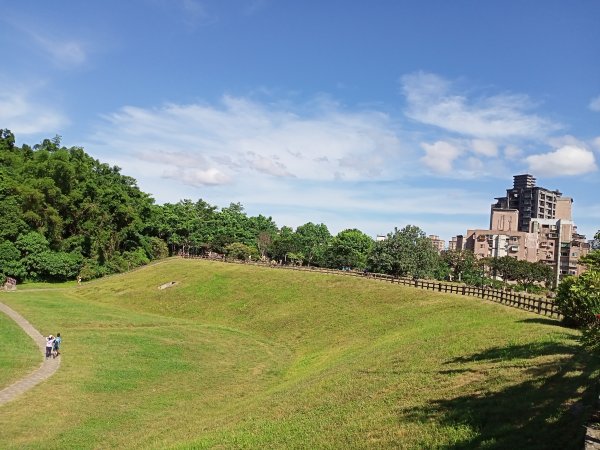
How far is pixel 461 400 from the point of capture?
15.8 metres

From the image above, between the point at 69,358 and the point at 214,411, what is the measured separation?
43.0 ft

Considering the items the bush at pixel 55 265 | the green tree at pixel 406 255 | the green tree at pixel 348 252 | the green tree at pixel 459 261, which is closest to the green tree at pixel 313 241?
the green tree at pixel 348 252

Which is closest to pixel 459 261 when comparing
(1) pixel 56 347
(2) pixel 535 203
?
(1) pixel 56 347

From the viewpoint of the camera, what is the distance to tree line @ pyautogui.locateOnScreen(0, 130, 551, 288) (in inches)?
3014

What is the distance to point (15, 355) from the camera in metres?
29.2

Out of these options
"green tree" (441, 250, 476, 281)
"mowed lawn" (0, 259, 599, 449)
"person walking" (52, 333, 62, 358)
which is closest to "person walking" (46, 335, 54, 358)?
"person walking" (52, 333, 62, 358)

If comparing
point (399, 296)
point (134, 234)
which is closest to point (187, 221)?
point (134, 234)

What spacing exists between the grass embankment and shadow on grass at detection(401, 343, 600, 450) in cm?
2099

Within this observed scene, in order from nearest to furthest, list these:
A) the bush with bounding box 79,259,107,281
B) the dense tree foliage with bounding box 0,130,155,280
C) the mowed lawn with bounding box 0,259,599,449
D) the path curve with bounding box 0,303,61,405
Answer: the mowed lawn with bounding box 0,259,599,449, the path curve with bounding box 0,303,61,405, the dense tree foliage with bounding box 0,130,155,280, the bush with bounding box 79,259,107,281

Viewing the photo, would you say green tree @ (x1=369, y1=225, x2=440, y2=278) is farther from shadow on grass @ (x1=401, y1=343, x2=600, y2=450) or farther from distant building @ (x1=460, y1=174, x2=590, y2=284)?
shadow on grass @ (x1=401, y1=343, x2=600, y2=450)

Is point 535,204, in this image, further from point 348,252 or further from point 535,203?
point 348,252

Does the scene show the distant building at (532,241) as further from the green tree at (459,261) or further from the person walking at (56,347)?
the person walking at (56,347)

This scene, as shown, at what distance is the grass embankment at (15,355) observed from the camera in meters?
25.4

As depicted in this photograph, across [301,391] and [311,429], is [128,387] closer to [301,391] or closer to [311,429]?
[301,391]
